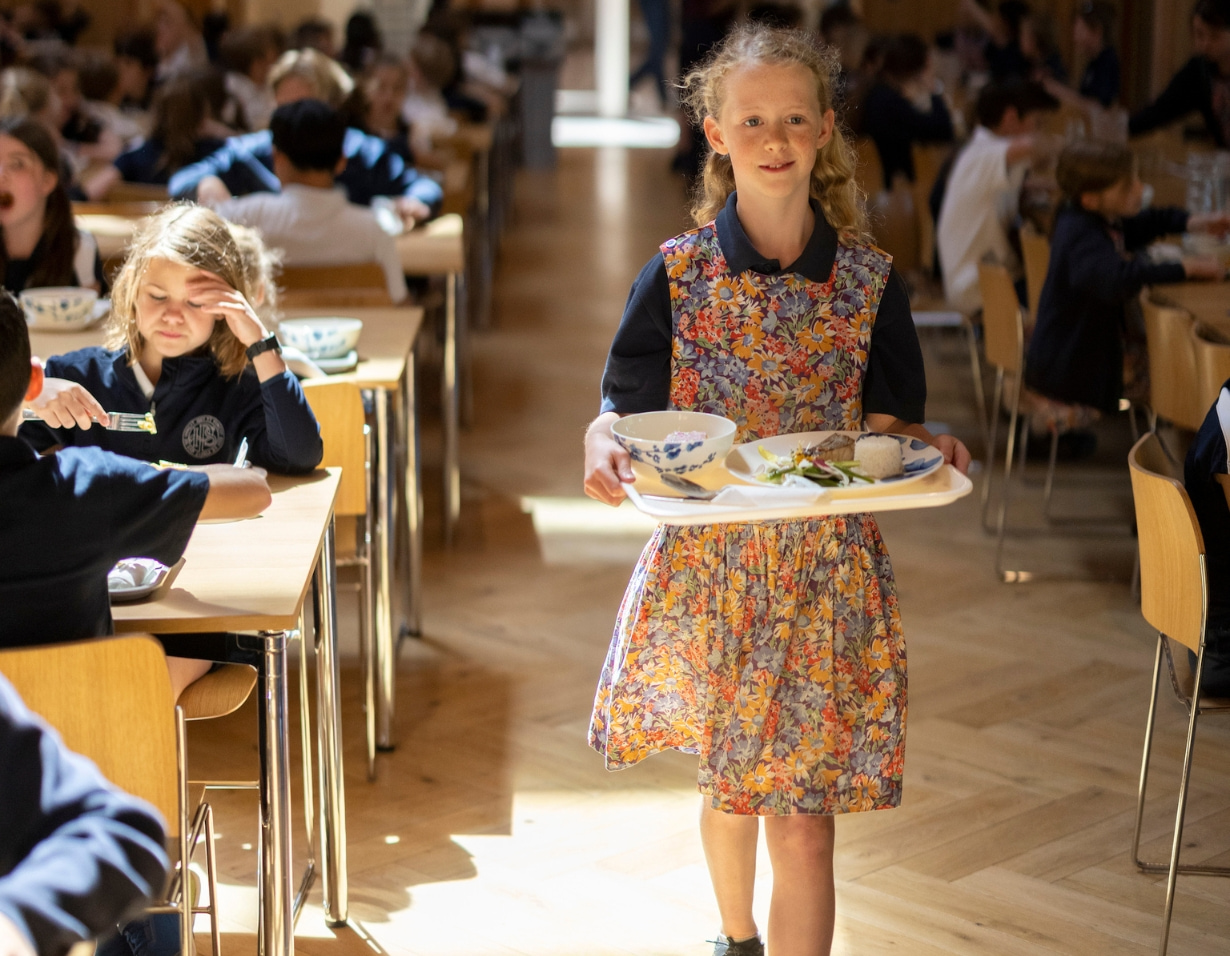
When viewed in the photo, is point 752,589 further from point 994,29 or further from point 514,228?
point 994,29

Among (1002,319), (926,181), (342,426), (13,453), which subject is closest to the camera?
(13,453)

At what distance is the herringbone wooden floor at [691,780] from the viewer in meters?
2.47

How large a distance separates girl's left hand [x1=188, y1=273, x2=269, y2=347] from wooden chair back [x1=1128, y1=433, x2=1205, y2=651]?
1394mm

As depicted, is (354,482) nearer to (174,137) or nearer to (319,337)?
(319,337)

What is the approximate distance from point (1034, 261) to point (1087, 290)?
22.0 inches

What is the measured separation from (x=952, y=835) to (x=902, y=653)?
3.11 feet

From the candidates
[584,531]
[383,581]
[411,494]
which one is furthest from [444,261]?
[383,581]

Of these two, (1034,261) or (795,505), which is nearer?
(795,505)

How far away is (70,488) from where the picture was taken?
1.66 metres

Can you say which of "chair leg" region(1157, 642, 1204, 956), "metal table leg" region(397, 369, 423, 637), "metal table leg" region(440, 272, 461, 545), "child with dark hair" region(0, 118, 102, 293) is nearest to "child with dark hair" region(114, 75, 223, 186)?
"metal table leg" region(440, 272, 461, 545)

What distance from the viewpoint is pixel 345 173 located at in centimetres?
513

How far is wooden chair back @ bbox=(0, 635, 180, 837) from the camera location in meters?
1.58

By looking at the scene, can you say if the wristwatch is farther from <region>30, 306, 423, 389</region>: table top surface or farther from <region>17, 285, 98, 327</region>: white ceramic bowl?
<region>17, 285, 98, 327</region>: white ceramic bowl

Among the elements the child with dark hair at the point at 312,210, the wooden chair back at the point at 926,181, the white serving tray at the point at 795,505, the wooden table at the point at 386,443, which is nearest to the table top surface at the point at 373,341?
the wooden table at the point at 386,443
